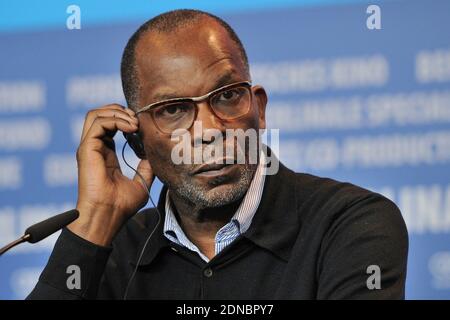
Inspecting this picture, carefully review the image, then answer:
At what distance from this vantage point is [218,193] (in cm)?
233

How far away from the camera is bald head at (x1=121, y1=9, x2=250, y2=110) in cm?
239

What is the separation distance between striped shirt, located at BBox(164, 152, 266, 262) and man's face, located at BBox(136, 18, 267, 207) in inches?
2.2

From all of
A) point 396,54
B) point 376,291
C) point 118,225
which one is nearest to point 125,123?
point 118,225

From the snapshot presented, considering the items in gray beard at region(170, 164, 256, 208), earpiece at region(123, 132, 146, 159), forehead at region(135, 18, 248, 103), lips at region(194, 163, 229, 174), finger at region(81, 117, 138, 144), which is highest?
forehead at region(135, 18, 248, 103)

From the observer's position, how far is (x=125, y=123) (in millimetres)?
2465

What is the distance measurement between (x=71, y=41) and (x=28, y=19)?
19cm

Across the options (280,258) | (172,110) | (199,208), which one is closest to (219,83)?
(172,110)

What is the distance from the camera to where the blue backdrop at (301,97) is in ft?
9.78

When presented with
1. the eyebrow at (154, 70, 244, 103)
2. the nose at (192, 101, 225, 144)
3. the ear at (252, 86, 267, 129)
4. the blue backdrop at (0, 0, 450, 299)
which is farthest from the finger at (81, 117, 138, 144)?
the blue backdrop at (0, 0, 450, 299)

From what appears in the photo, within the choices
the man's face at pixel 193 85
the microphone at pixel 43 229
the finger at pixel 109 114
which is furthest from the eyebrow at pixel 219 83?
the microphone at pixel 43 229

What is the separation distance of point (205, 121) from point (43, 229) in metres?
0.55

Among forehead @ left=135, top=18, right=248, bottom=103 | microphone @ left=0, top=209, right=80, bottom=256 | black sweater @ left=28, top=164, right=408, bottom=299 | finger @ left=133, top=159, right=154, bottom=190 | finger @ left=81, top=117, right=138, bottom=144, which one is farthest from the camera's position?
finger @ left=133, top=159, right=154, bottom=190

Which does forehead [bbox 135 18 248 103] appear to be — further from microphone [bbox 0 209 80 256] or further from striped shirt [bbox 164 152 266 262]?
microphone [bbox 0 209 80 256]

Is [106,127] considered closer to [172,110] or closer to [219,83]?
[172,110]
